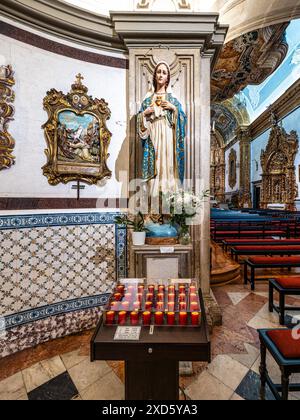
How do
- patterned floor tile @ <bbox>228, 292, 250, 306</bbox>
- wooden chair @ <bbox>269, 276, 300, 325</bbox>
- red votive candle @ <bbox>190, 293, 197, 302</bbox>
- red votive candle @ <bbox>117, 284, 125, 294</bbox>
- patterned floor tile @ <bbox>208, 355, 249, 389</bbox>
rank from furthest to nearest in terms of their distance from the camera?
1. patterned floor tile @ <bbox>228, 292, 250, 306</bbox>
2. wooden chair @ <bbox>269, 276, 300, 325</bbox>
3. patterned floor tile @ <bbox>208, 355, 249, 389</bbox>
4. red votive candle @ <bbox>117, 284, 125, 294</bbox>
5. red votive candle @ <bbox>190, 293, 197, 302</bbox>

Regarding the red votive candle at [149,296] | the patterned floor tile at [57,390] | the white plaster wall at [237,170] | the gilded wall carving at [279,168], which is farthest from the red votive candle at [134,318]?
the white plaster wall at [237,170]

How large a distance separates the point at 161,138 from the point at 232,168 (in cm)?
2055

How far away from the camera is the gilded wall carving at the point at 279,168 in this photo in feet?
43.5

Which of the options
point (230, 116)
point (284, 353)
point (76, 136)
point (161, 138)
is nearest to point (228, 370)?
point (284, 353)

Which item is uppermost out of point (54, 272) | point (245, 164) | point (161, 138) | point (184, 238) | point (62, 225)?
point (245, 164)

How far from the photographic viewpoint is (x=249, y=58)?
1012 cm

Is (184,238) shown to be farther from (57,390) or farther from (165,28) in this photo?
(165,28)

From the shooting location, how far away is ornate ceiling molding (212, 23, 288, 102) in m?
8.72

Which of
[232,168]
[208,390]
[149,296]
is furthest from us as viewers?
[232,168]

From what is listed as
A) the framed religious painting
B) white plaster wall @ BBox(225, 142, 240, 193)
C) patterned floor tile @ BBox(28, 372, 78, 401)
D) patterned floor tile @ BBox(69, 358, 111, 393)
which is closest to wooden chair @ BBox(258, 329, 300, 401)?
patterned floor tile @ BBox(69, 358, 111, 393)

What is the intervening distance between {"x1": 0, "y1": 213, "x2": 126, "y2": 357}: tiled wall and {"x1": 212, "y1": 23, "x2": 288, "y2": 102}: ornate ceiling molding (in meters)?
8.77

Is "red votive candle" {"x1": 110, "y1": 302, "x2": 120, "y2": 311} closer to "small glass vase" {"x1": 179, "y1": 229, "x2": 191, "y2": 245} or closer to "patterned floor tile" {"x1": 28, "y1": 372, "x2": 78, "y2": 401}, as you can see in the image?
"patterned floor tile" {"x1": 28, "y1": 372, "x2": 78, "y2": 401}

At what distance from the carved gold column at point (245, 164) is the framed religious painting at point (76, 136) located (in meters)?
18.1
